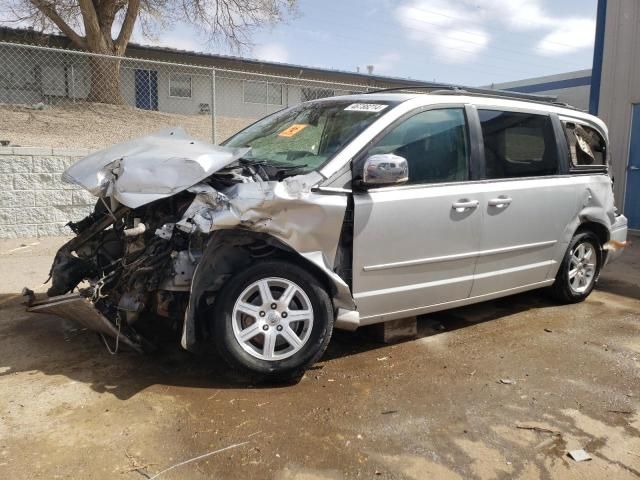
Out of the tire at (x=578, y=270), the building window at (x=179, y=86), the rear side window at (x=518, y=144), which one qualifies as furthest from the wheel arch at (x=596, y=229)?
the building window at (x=179, y=86)

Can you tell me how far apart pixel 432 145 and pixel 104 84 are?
13.6 meters

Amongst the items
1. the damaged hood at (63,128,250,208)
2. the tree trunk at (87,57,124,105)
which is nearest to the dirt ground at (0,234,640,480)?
the damaged hood at (63,128,250,208)

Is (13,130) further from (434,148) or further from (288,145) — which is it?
(434,148)

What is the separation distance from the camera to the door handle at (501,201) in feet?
14.0

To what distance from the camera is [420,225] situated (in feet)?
12.6

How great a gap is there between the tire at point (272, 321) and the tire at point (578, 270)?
2861mm

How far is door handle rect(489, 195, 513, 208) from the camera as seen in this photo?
4.26m

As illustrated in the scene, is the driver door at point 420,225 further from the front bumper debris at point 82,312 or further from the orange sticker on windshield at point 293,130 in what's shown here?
the front bumper debris at point 82,312

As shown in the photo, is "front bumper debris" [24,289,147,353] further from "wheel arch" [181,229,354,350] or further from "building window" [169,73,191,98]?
"building window" [169,73,191,98]

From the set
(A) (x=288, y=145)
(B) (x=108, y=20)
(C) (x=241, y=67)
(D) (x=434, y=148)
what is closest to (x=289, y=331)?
(A) (x=288, y=145)

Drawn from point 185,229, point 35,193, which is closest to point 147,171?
point 185,229

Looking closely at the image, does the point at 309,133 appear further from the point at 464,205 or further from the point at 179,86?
the point at 179,86

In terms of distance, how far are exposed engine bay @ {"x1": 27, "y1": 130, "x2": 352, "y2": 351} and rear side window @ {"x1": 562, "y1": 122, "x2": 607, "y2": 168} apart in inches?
113

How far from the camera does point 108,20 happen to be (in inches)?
649
